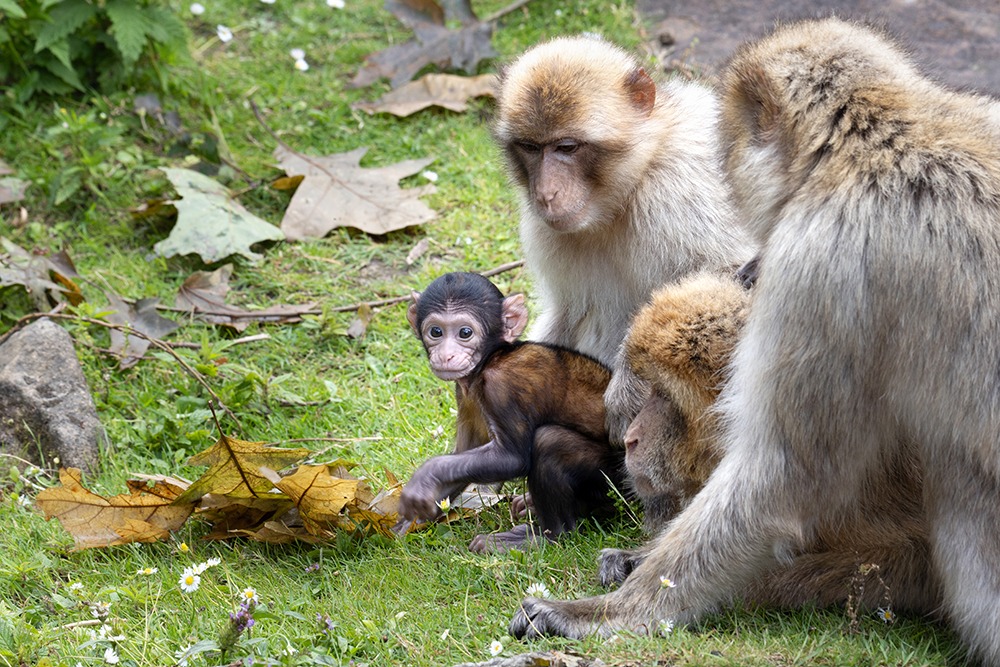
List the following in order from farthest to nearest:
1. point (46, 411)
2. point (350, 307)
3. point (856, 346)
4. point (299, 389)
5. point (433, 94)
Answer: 1. point (433, 94)
2. point (350, 307)
3. point (299, 389)
4. point (46, 411)
5. point (856, 346)

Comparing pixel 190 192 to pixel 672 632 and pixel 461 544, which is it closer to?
pixel 461 544

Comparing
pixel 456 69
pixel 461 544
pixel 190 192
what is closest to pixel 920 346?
pixel 461 544

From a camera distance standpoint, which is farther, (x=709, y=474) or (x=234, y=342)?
(x=234, y=342)

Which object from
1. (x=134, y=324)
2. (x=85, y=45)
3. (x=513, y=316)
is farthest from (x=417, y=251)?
(x=85, y=45)

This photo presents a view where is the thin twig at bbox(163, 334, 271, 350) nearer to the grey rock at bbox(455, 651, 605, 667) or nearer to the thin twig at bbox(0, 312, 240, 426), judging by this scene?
the thin twig at bbox(0, 312, 240, 426)

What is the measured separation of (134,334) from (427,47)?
10.2 feet

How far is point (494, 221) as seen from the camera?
6.84 meters

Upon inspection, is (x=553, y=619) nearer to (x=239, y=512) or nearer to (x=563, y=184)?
(x=239, y=512)

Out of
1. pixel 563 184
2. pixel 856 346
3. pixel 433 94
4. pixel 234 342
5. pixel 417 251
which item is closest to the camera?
pixel 856 346

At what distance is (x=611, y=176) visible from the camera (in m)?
4.67

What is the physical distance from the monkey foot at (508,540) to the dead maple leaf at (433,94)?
3.92 metres

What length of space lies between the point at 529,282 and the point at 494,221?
0.73m

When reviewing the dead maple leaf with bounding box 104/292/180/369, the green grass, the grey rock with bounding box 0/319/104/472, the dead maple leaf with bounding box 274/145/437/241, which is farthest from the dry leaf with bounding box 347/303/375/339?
the grey rock with bounding box 0/319/104/472

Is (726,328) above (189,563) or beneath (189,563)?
above
